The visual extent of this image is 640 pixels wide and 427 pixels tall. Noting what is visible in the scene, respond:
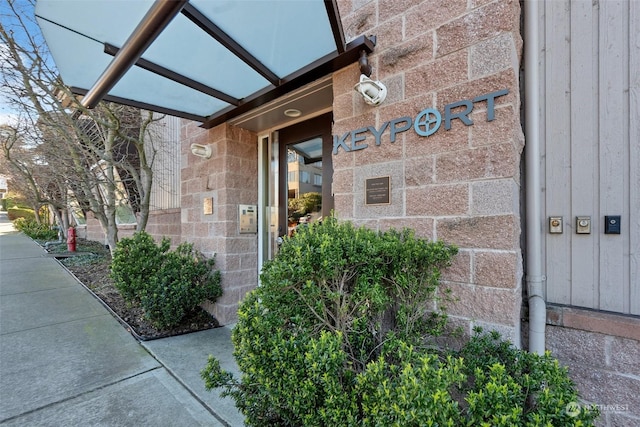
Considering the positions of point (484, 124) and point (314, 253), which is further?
point (484, 124)

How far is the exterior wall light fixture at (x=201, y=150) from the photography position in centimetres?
365

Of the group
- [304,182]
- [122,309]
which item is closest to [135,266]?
[122,309]

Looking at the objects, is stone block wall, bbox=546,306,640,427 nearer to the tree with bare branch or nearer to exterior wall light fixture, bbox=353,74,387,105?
exterior wall light fixture, bbox=353,74,387,105

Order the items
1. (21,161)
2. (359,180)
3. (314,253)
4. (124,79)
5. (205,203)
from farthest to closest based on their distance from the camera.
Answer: (21,161) → (205,203) → (124,79) → (359,180) → (314,253)

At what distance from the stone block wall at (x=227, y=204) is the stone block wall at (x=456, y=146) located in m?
1.87

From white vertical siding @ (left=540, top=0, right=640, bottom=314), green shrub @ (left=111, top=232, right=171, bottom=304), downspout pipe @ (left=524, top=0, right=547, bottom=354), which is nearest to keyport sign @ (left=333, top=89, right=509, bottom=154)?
downspout pipe @ (left=524, top=0, right=547, bottom=354)

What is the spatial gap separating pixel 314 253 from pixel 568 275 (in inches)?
59.3

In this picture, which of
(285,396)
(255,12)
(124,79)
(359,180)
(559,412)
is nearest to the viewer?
(559,412)

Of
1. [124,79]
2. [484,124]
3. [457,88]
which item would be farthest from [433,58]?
[124,79]

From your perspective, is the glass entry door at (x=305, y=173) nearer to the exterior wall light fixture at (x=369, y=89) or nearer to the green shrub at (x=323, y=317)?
the exterior wall light fixture at (x=369, y=89)

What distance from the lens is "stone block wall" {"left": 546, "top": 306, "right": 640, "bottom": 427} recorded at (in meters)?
1.49

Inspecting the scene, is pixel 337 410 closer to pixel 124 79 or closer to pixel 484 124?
pixel 484 124

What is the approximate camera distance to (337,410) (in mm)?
1246

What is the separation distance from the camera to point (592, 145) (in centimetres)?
164
